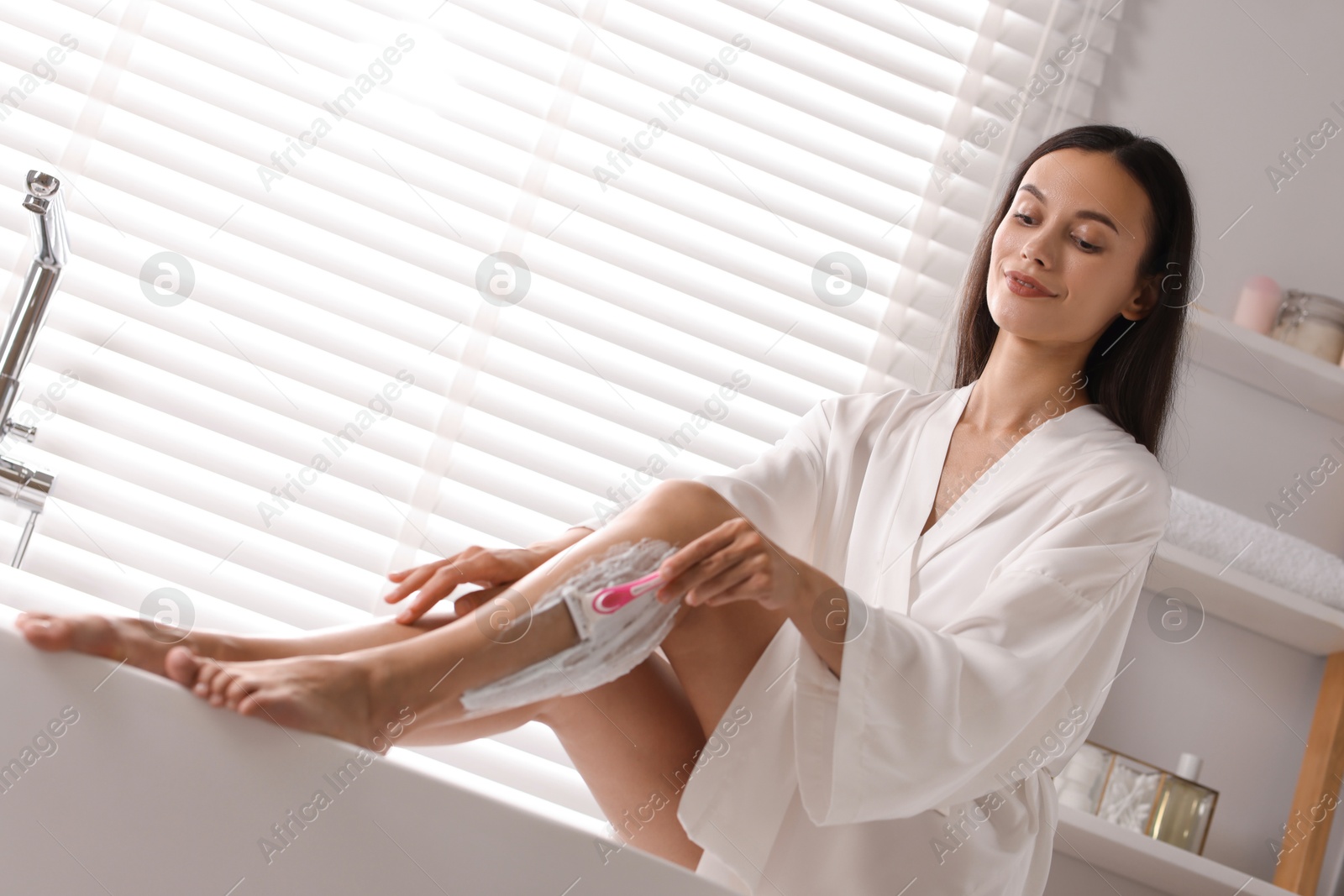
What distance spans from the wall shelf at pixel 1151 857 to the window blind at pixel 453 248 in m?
0.64

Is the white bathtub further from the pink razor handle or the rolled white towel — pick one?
the rolled white towel

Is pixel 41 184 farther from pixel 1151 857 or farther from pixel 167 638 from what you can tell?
pixel 1151 857

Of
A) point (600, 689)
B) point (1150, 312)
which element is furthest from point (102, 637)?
point (1150, 312)

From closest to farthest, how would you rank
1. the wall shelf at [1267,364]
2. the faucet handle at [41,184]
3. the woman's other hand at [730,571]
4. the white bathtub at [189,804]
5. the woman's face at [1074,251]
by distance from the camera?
the white bathtub at [189,804], the woman's other hand at [730,571], the faucet handle at [41,184], the woman's face at [1074,251], the wall shelf at [1267,364]

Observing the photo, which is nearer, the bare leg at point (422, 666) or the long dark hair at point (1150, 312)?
the bare leg at point (422, 666)

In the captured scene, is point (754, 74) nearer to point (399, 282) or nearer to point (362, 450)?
point (399, 282)

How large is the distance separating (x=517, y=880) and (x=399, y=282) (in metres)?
0.94

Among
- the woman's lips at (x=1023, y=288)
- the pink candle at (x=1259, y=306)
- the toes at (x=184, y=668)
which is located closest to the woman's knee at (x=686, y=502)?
the toes at (x=184, y=668)

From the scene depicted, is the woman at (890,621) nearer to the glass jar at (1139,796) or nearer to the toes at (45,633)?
the toes at (45,633)

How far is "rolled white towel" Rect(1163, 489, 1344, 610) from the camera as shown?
152cm

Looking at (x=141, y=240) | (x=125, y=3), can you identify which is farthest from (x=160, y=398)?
(x=125, y=3)

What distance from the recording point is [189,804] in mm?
782

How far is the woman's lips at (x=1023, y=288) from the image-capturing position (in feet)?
4.27

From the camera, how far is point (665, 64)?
1.62 meters
